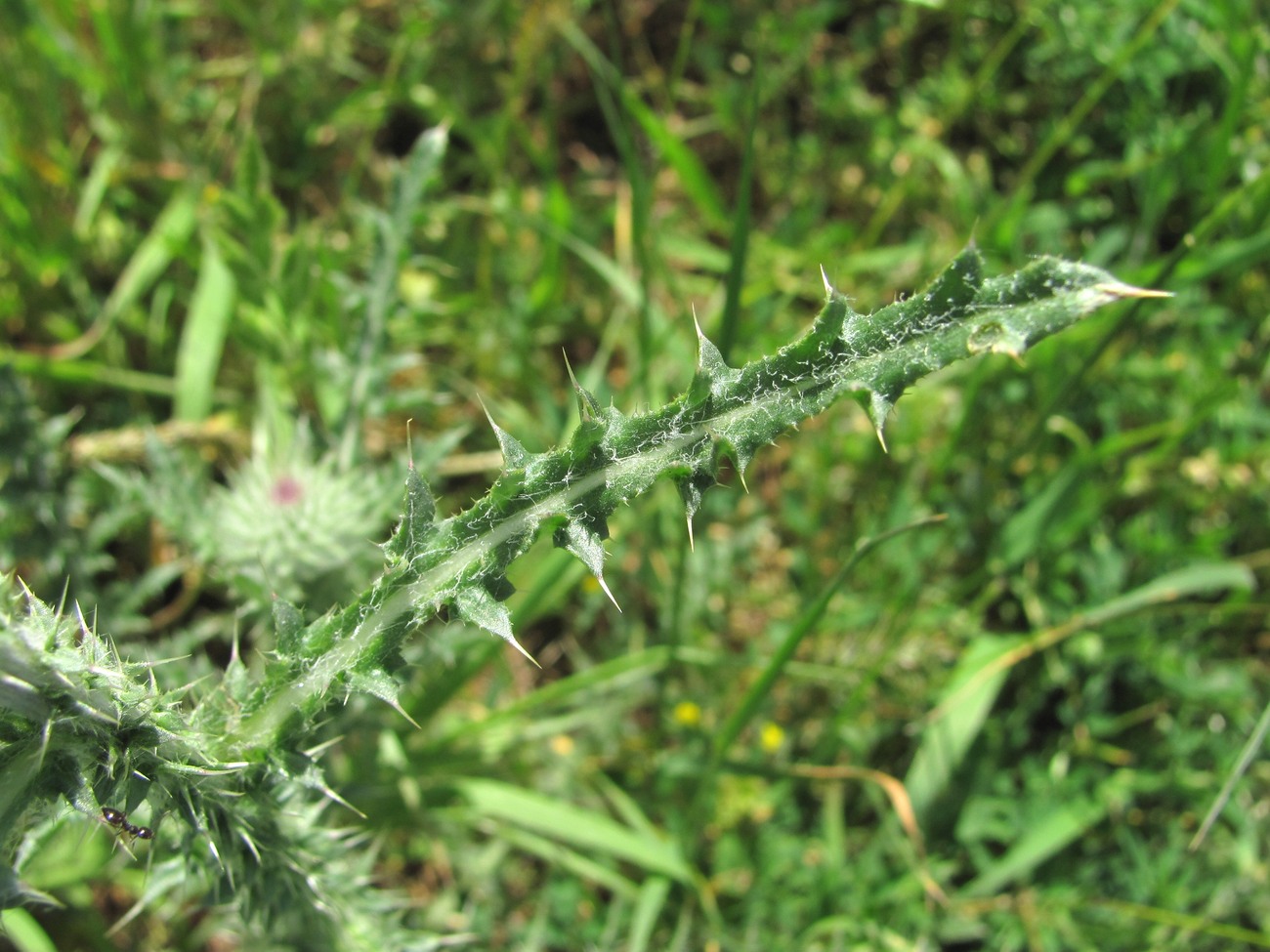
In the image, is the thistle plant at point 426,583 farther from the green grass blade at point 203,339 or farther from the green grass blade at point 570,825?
the green grass blade at point 203,339

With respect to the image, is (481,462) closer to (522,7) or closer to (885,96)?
(522,7)

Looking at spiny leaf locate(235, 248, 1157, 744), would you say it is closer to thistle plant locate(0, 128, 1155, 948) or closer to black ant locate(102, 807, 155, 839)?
thistle plant locate(0, 128, 1155, 948)

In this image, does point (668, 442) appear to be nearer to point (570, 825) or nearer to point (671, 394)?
point (570, 825)

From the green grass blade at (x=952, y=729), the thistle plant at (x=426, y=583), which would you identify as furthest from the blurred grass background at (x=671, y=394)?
the thistle plant at (x=426, y=583)

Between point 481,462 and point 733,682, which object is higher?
point 481,462

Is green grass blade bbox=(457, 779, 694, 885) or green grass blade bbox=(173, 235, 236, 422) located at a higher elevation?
green grass blade bbox=(173, 235, 236, 422)

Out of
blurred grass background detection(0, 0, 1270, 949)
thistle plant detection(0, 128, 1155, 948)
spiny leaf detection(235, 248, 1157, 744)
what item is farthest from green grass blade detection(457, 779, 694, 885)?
spiny leaf detection(235, 248, 1157, 744)

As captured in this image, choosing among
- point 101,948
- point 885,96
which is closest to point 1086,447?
point 885,96
